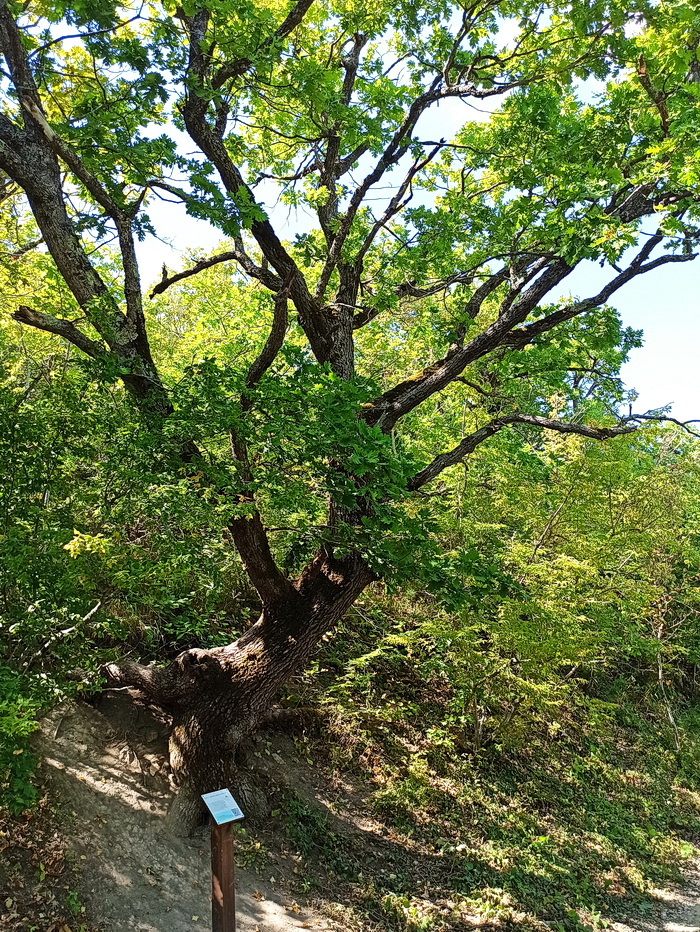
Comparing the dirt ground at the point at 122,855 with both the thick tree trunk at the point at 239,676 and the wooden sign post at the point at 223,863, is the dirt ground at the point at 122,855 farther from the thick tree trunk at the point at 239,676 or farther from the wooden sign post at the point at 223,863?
the wooden sign post at the point at 223,863

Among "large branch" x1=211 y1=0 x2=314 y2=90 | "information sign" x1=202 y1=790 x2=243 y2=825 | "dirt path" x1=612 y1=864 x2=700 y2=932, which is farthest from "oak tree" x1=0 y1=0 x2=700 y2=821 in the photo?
"dirt path" x1=612 y1=864 x2=700 y2=932

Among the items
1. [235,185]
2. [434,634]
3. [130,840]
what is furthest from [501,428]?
[130,840]

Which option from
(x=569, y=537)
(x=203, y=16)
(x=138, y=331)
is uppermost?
(x=203, y=16)

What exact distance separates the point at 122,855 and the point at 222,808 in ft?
6.27

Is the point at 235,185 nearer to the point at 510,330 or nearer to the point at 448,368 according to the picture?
the point at 448,368

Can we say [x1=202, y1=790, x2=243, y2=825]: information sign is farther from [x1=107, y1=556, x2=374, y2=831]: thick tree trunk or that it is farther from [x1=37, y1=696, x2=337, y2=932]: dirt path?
[x1=107, y1=556, x2=374, y2=831]: thick tree trunk

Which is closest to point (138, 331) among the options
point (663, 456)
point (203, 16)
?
point (203, 16)

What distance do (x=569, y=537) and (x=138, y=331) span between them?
649 centimetres

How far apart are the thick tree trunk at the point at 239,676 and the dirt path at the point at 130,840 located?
385 mm

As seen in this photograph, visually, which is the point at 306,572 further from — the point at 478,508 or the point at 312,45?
the point at 312,45

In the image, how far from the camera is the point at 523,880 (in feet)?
21.1

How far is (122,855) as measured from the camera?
4.84 m

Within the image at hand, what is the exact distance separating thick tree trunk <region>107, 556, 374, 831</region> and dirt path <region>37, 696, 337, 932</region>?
15.1 inches

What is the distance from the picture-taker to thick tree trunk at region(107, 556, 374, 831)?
227 inches
